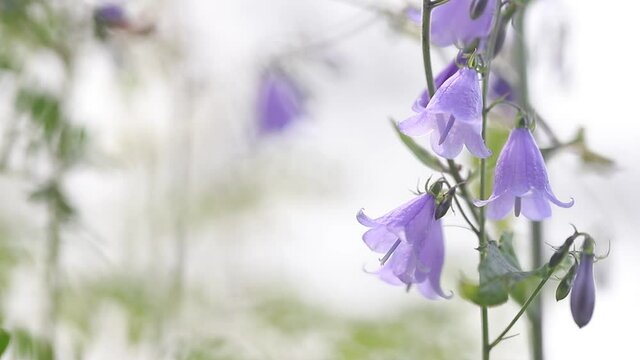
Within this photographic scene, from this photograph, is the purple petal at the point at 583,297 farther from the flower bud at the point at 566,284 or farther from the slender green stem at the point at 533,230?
the slender green stem at the point at 533,230

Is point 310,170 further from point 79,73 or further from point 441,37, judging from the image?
point 441,37

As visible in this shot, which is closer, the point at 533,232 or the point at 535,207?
the point at 535,207

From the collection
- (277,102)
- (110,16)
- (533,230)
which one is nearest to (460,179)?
(533,230)

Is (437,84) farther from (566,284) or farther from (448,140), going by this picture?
(566,284)

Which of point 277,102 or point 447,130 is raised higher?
point 277,102

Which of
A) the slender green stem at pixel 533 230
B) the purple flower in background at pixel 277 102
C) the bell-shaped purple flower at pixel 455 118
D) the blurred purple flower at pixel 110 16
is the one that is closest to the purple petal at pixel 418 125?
the bell-shaped purple flower at pixel 455 118

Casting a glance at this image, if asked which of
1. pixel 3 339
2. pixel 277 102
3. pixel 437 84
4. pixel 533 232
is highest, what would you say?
pixel 277 102

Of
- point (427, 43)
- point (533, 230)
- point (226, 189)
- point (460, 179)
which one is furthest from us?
point (226, 189)

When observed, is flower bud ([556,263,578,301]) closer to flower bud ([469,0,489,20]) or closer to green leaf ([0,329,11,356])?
flower bud ([469,0,489,20])

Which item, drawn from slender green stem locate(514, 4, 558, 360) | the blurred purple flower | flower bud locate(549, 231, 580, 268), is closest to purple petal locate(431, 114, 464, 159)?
flower bud locate(549, 231, 580, 268)
